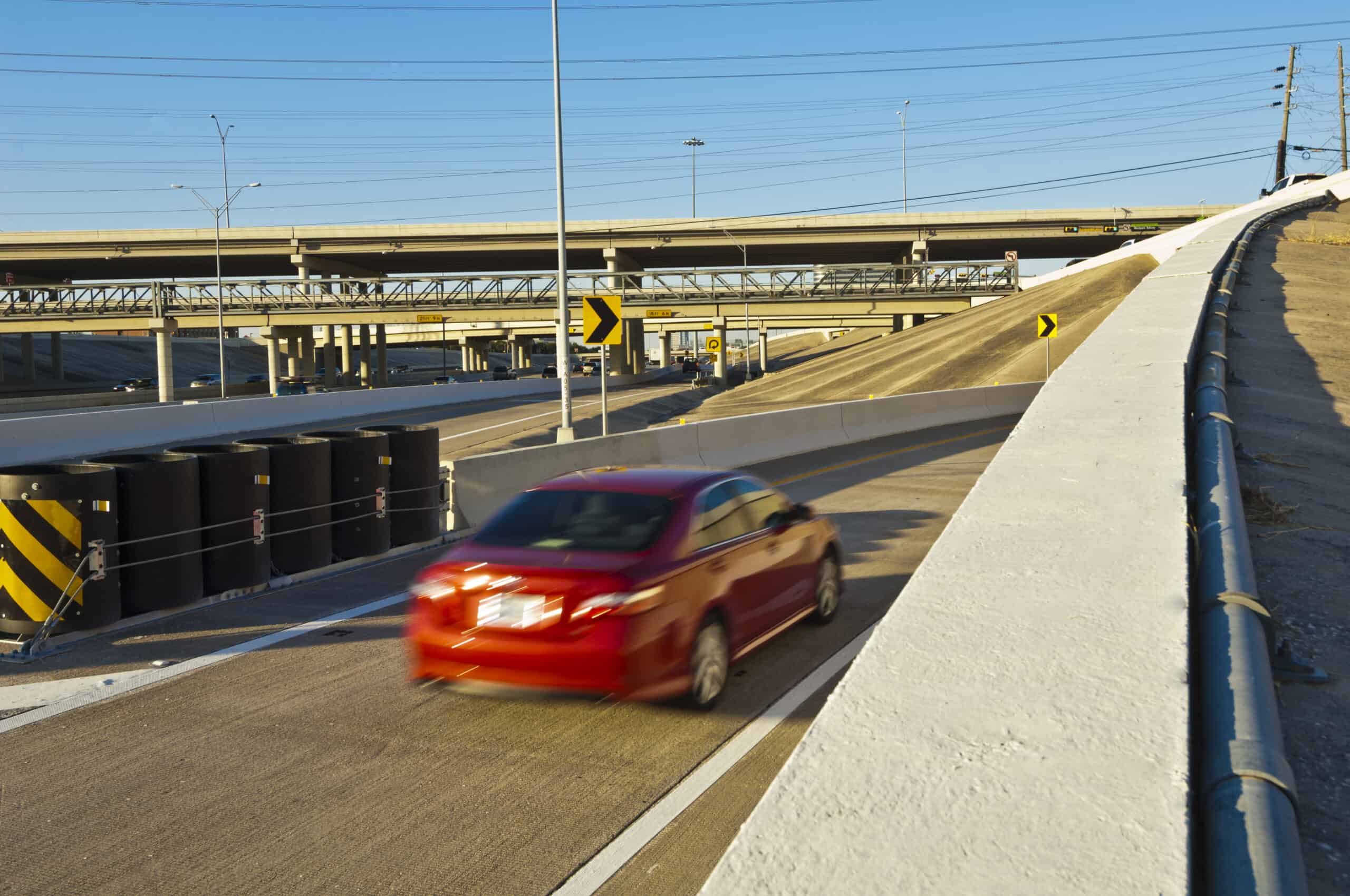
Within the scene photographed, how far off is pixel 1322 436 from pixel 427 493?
384 inches

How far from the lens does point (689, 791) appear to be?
5.67 metres

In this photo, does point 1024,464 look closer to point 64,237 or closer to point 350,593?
point 350,593

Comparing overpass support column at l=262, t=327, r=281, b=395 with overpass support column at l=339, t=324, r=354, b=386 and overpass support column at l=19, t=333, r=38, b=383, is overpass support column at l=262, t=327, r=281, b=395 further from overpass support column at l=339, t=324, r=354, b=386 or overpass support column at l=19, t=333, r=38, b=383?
overpass support column at l=19, t=333, r=38, b=383

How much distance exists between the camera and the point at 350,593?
10.7 m

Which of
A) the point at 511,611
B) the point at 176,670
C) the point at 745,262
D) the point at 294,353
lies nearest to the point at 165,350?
the point at 294,353

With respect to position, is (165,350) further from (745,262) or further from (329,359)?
(745,262)

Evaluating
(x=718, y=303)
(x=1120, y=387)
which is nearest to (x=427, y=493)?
(x=1120, y=387)

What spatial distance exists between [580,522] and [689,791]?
2120mm

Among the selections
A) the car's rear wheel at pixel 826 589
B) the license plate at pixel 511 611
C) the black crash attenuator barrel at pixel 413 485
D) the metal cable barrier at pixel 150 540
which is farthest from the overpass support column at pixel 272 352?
the license plate at pixel 511 611

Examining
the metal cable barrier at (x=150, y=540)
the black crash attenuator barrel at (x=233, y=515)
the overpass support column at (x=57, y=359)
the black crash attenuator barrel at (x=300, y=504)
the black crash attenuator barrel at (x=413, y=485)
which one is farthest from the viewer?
the overpass support column at (x=57, y=359)

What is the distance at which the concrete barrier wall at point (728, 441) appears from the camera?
15.4 meters

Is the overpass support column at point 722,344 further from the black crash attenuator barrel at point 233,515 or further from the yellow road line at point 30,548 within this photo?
the yellow road line at point 30,548

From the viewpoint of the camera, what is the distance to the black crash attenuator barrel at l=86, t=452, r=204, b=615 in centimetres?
920

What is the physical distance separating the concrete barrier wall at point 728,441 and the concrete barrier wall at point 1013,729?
10146mm
